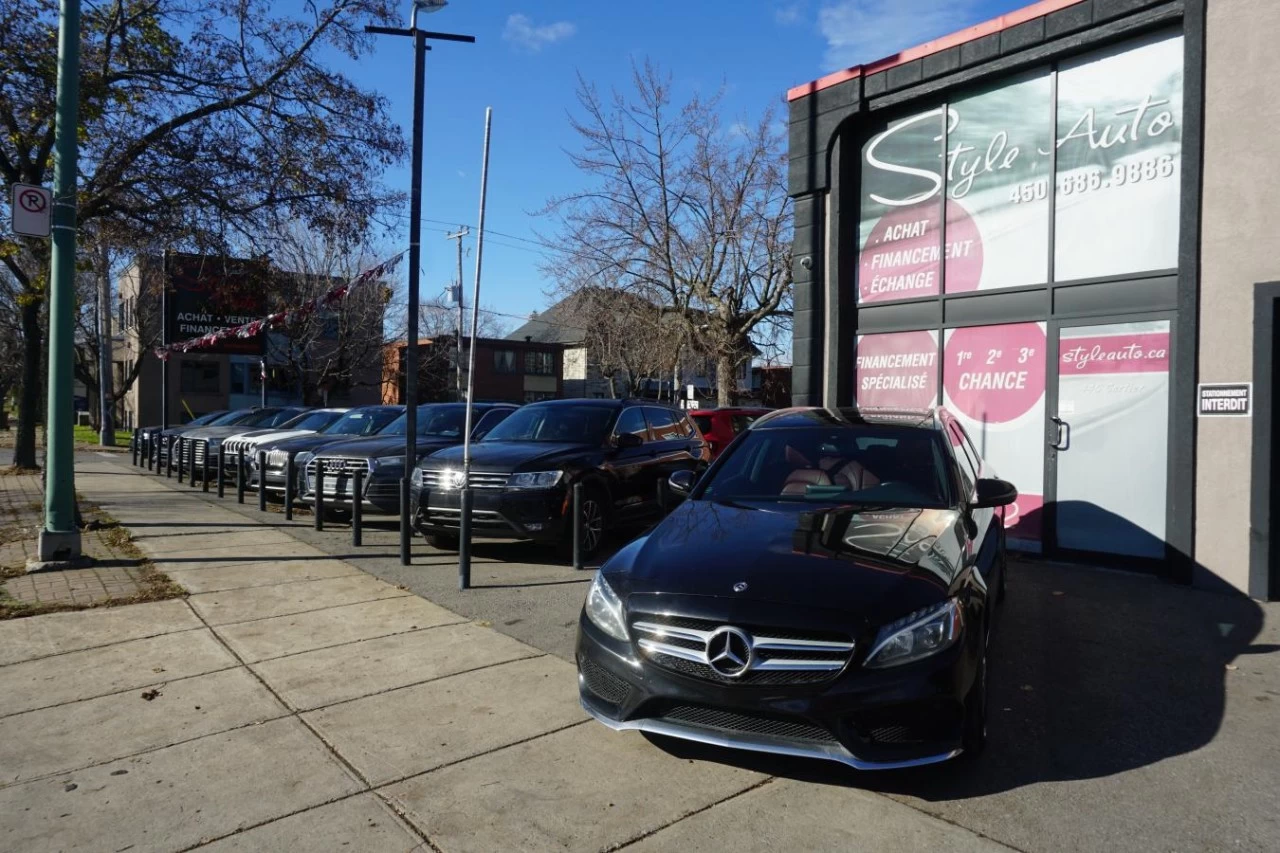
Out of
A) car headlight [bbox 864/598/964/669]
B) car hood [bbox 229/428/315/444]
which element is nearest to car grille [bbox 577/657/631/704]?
car headlight [bbox 864/598/964/669]

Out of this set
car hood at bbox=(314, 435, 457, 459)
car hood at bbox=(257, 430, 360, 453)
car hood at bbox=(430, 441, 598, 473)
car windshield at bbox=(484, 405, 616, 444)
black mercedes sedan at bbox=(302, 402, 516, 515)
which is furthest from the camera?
car hood at bbox=(257, 430, 360, 453)

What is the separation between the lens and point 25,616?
633 centimetres

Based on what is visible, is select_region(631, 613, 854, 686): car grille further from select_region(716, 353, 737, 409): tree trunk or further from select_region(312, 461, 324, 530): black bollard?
select_region(716, 353, 737, 409): tree trunk

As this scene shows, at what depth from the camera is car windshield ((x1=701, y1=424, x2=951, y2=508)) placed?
16.1 ft

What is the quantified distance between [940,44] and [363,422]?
31.6ft

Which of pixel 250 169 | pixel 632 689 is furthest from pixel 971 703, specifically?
pixel 250 169

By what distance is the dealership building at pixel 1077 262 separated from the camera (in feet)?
23.6

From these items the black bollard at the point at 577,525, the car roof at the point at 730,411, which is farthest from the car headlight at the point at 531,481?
the car roof at the point at 730,411

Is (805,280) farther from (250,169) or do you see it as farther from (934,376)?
(250,169)

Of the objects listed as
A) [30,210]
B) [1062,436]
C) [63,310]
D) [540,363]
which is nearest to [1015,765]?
[1062,436]

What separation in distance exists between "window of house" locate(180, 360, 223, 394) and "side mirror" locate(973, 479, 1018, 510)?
49.2m

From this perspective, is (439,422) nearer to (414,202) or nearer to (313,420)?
(414,202)

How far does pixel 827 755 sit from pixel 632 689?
812mm

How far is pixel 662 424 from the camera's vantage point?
10242 millimetres
